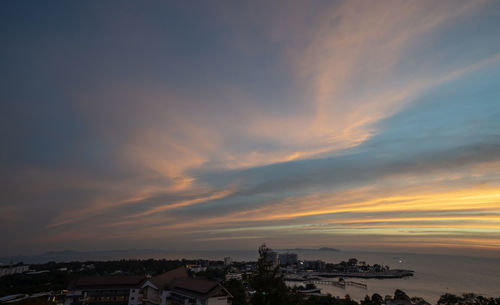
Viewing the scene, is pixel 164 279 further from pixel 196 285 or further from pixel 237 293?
pixel 237 293

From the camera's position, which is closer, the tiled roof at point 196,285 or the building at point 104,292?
the tiled roof at point 196,285

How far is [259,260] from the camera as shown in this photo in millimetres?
13719

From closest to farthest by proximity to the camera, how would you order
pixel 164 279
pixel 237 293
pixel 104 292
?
pixel 237 293
pixel 104 292
pixel 164 279

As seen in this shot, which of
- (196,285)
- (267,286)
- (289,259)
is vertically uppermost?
(267,286)

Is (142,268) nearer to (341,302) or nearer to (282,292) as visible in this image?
(341,302)

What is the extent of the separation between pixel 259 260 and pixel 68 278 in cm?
6265

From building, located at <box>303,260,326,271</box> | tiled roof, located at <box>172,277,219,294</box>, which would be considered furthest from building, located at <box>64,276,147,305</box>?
building, located at <box>303,260,326,271</box>

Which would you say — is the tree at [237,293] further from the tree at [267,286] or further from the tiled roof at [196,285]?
the tree at [267,286]

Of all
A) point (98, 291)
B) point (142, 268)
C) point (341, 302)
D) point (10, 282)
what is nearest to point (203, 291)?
point (98, 291)

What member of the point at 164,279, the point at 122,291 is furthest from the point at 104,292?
the point at 164,279

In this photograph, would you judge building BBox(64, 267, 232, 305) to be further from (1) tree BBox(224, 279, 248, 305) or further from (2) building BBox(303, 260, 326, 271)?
(2) building BBox(303, 260, 326, 271)

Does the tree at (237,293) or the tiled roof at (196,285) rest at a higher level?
the tiled roof at (196,285)

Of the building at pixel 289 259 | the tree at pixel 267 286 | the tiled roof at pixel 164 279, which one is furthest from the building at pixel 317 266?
the tree at pixel 267 286

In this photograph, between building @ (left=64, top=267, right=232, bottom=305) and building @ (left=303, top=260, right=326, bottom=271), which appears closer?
building @ (left=64, top=267, right=232, bottom=305)
